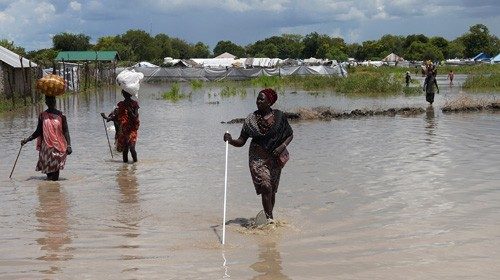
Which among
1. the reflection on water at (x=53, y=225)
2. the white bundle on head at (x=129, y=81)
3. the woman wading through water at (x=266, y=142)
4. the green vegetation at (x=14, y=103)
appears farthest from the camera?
the green vegetation at (x=14, y=103)

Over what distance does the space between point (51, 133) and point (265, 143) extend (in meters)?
4.07

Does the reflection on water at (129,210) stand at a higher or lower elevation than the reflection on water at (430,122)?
higher

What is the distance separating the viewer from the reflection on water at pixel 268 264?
19.1 feet

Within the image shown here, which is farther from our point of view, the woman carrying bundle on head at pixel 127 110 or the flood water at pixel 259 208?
the woman carrying bundle on head at pixel 127 110

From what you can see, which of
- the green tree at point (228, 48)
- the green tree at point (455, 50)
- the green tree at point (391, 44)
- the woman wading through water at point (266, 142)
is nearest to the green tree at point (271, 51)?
the green tree at point (228, 48)

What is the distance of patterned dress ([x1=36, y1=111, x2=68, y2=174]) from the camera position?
1005 cm

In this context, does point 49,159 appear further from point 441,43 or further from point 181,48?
point 181,48

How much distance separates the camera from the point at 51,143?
33.0 ft

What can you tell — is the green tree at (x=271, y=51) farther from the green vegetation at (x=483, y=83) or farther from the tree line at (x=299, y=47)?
the green vegetation at (x=483, y=83)

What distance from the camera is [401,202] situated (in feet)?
28.3

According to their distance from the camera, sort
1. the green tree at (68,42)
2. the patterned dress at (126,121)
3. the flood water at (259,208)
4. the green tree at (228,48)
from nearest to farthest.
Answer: the flood water at (259,208)
the patterned dress at (126,121)
the green tree at (68,42)
the green tree at (228,48)

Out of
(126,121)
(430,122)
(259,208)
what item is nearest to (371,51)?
(430,122)

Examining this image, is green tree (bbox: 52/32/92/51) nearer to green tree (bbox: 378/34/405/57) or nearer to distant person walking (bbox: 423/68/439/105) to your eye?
green tree (bbox: 378/34/405/57)

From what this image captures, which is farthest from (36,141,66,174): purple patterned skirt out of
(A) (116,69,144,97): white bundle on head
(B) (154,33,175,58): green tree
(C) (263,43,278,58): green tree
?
(C) (263,43,278,58): green tree
